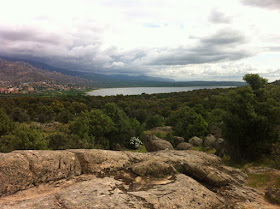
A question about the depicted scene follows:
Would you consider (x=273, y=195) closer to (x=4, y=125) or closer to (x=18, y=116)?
(x=4, y=125)

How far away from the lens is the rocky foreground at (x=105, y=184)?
7.88 metres

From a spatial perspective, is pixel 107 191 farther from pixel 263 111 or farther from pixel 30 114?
pixel 30 114

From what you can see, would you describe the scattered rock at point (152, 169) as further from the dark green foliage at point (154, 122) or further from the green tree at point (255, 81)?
the dark green foliage at point (154, 122)

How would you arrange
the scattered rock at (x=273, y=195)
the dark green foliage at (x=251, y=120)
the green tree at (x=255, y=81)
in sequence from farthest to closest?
the green tree at (x=255, y=81)
the dark green foliage at (x=251, y=120)
the scattered rock at (x=273, y=195)

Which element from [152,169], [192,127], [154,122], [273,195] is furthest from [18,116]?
[273,195]

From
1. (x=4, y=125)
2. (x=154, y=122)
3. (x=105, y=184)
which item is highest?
(x=105, y=184)

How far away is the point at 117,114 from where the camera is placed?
132ft

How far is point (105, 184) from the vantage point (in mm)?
9523

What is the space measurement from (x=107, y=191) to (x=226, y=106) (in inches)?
729

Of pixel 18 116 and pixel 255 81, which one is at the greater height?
pixel 255 81

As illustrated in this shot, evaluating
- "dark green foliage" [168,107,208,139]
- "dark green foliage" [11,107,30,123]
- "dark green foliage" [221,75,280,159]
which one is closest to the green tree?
"dark green foliage" [221,75,280,159]

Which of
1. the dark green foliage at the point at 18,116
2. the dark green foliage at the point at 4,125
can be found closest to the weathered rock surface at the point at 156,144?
the dark green foliage at the point at 4,125

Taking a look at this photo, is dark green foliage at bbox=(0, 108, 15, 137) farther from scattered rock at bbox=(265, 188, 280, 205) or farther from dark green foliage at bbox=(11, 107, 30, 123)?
scattered rock at bbox=(265, 188, 280, 205)

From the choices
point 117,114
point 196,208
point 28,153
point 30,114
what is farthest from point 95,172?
point 30,114
